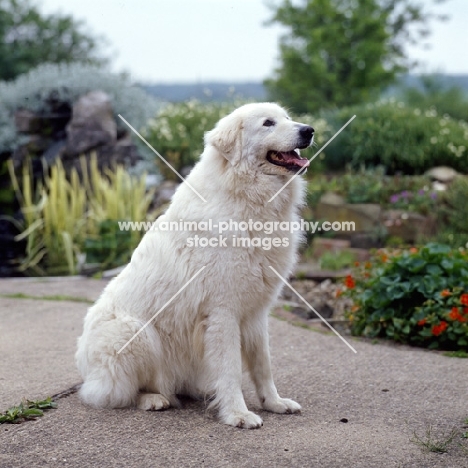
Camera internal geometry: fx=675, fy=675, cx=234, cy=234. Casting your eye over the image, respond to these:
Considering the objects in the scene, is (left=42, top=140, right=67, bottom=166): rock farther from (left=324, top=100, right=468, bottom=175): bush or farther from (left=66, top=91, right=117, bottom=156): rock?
(left=324, top=100, right=468, bottom=175): bush

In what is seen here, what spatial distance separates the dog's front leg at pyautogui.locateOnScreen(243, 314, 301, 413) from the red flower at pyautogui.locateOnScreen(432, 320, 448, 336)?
68.6 inches

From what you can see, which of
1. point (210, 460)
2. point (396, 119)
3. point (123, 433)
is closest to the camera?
point (210, 460)

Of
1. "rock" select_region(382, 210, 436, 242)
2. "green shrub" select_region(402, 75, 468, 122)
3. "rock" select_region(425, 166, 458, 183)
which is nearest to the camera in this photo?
"rock" select_region(382, 210, 436, 242)

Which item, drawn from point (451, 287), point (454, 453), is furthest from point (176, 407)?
point (451, 287)

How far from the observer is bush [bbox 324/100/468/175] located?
9789 millimetres

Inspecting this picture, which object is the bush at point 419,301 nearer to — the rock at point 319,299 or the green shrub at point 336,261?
the rock at point 319,299

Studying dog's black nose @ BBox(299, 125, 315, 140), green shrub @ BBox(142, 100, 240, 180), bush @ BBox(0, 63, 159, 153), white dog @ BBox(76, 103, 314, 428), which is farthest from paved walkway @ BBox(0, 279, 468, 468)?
bush @ BBox(0, 63, 159, 153)

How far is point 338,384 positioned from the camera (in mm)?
4184

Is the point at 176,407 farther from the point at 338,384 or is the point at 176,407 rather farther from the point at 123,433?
the point at 338,384

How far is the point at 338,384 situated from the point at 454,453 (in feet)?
3.87

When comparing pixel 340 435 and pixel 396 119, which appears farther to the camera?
pixel 396 119

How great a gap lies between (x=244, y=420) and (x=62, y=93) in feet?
31.2

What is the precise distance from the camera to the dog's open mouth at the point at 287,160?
357 cm

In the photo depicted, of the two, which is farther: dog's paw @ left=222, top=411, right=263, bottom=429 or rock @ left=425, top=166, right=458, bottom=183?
rock @ left=425, top=166, right=458, bottom=183
